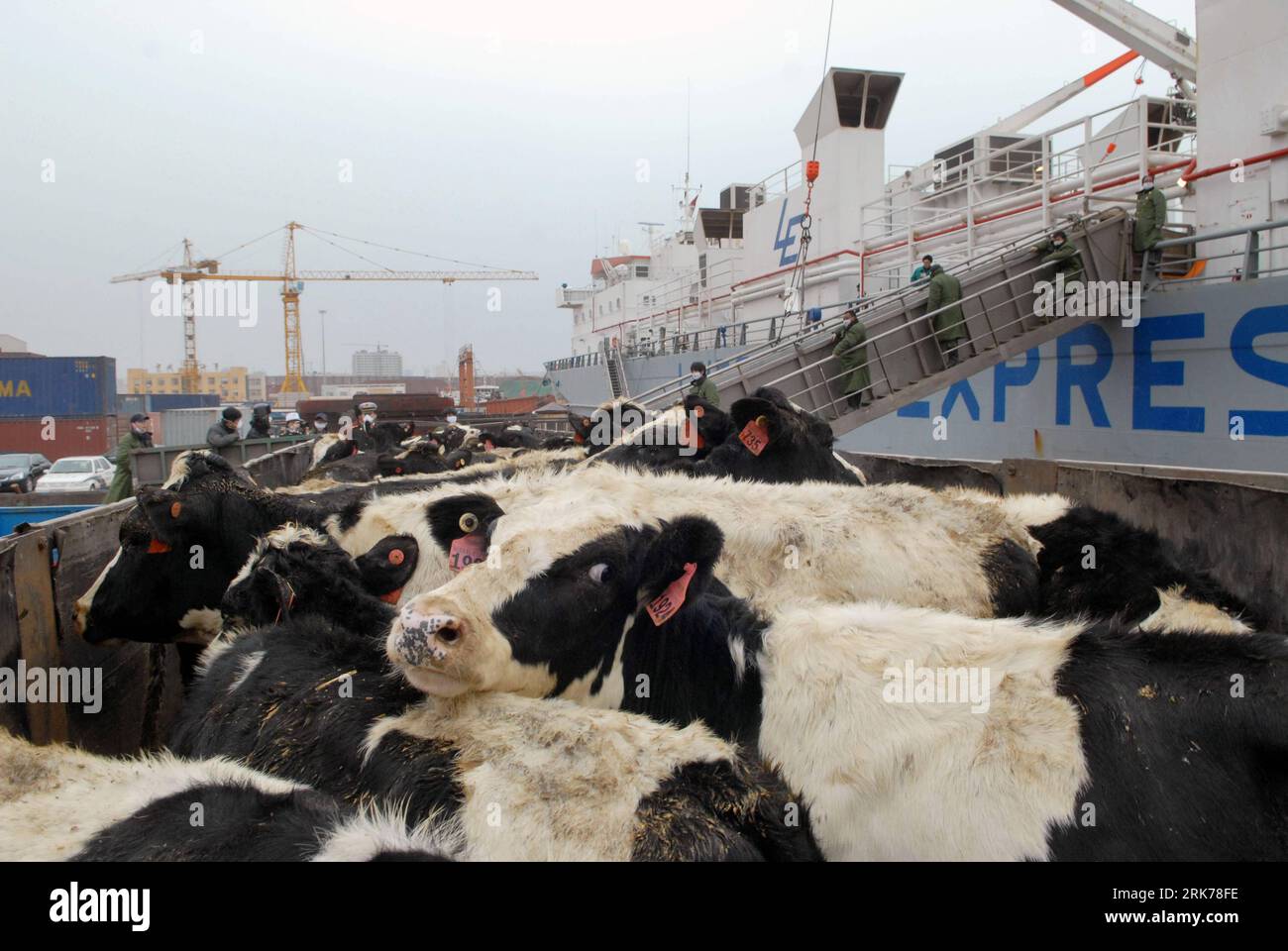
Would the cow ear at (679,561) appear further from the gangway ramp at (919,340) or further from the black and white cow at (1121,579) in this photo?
the gangway ramp at (919,340)

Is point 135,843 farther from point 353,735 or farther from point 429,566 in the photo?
point 429,566

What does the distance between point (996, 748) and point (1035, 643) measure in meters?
0.45

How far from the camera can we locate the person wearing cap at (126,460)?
1093 centimetres

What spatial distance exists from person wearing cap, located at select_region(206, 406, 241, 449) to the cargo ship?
586 cm

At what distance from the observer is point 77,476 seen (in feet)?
71.1

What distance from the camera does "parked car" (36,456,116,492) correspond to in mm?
20672

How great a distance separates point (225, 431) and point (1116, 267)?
12.7 m

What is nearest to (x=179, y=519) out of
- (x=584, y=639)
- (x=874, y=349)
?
(x=584, y=639)

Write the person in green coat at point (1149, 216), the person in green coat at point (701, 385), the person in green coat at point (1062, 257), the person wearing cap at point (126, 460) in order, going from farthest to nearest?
the person in green coat at point (1149, 216), the person in green coat at point (1062, 257), the person wearing cap at point (126, 460), the person in green coat at point (701, 385)

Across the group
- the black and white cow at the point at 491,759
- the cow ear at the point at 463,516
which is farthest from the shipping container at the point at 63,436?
the black and white cow at the point at 491,759

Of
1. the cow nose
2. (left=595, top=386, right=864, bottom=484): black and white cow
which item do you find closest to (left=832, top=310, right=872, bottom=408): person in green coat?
(left=595, top=386, right=864, bottom=484): black and white cow

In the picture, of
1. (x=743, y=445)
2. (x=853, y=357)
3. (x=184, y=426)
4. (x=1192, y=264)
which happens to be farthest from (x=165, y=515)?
(x=184, y=426)

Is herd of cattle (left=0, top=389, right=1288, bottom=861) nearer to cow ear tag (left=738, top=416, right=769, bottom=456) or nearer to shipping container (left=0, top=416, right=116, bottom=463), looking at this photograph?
cow ear tag (left=738, top=416, right=769, bottom=456)

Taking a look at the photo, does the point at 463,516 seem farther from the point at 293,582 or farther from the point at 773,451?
the point at 773,451
